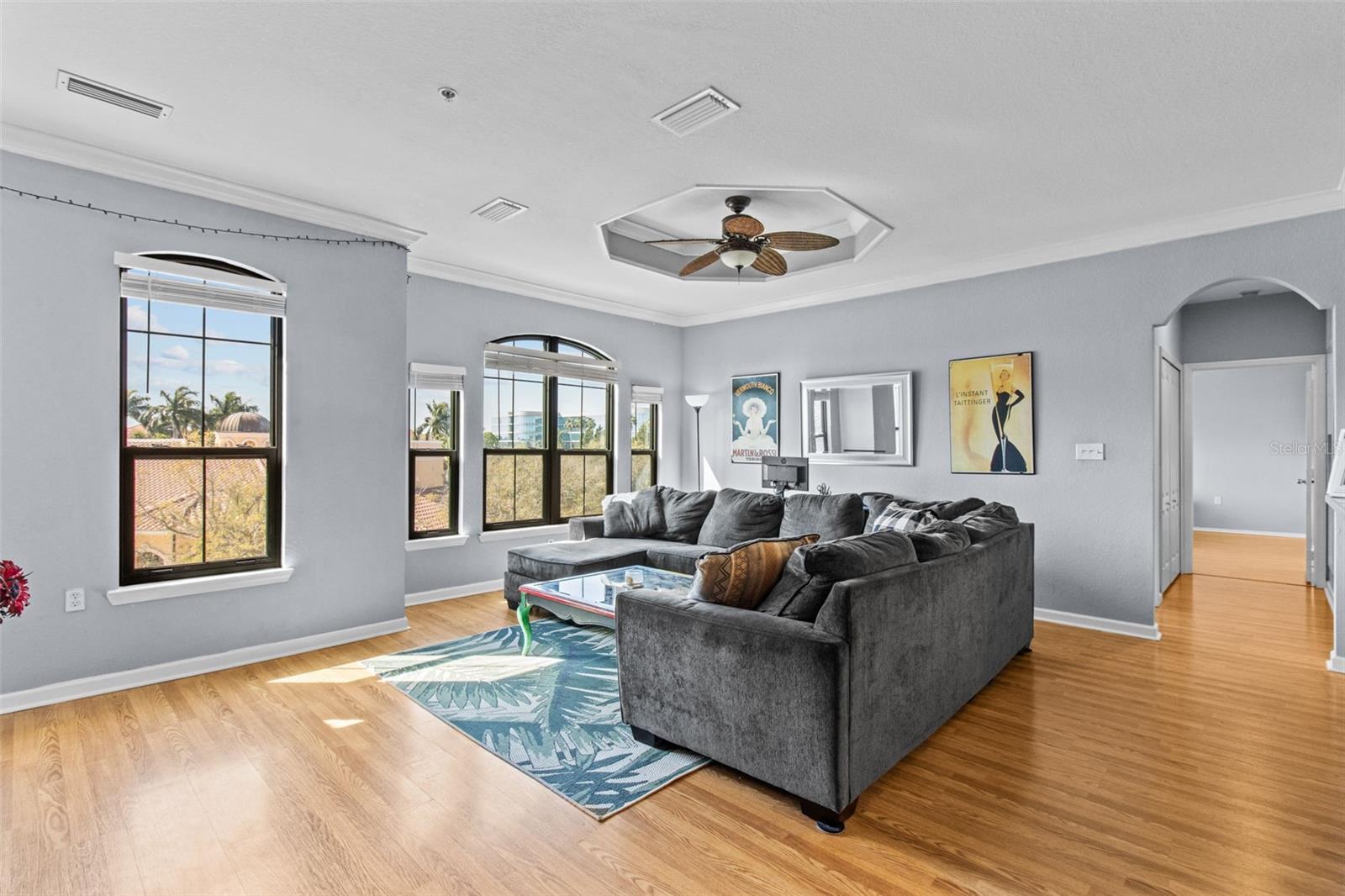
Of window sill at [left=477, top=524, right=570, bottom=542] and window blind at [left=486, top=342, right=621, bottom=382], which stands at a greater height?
window blind at [left=486, top=342, right=621, bottom=382]

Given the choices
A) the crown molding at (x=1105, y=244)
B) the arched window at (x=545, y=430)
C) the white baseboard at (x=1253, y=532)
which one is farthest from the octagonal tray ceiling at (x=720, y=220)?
the white baseboard at (x=1253, y=532)

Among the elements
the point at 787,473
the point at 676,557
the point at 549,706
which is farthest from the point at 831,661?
the point at 787,473

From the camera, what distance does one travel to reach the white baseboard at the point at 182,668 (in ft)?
10.4

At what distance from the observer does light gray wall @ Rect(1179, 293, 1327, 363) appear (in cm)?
595

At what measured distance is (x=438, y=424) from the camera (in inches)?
216

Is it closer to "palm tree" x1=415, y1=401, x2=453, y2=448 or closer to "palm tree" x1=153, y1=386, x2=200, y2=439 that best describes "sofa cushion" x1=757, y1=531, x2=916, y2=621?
"palm tree" x1=153, y1=386, x2=200, y2=439

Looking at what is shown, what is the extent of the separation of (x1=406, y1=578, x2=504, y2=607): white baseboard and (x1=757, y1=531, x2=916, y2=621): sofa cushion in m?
3.68

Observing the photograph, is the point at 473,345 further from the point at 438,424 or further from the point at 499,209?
the point at 499,209

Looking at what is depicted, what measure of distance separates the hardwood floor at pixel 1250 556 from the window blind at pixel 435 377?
7324mm

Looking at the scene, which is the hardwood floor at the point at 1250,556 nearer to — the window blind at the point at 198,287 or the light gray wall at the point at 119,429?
the light gray wall at the point at 119,429

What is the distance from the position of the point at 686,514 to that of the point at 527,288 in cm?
253

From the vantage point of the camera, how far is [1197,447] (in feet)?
30.3

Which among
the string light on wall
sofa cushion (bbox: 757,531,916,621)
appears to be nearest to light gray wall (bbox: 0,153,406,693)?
the string light on wall

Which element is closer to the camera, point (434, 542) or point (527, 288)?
point (434, 542)
